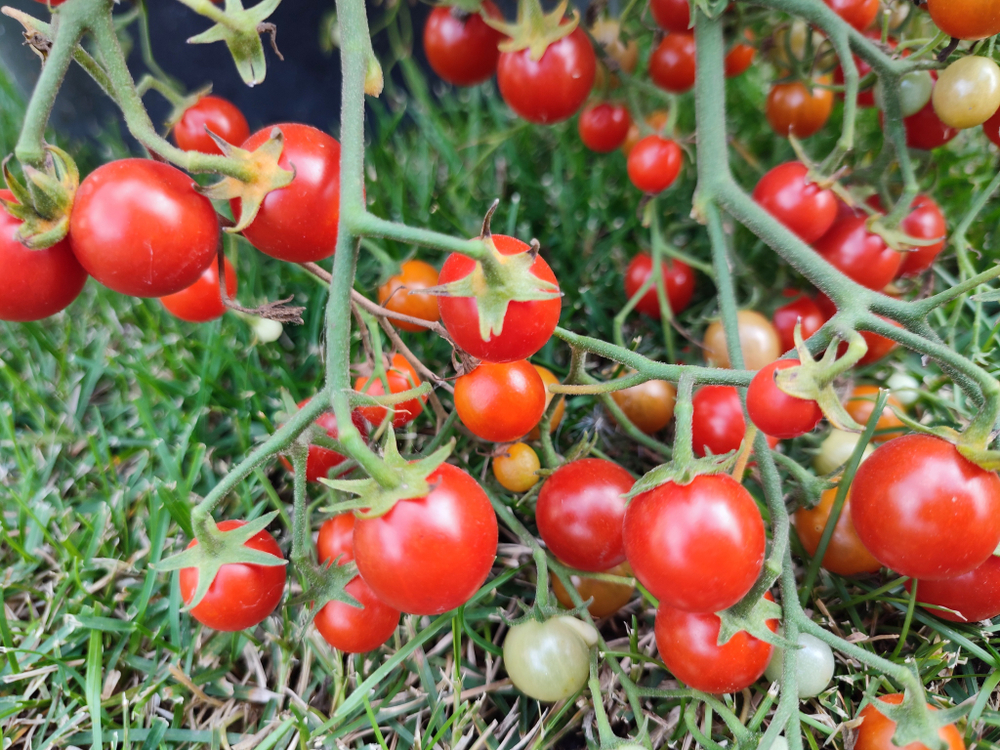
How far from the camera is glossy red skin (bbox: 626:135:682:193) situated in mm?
1243

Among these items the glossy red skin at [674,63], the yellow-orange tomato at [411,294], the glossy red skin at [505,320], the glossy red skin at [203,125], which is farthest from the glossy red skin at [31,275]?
the glossy red skin at [674,63]

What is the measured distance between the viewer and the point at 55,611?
1.09m

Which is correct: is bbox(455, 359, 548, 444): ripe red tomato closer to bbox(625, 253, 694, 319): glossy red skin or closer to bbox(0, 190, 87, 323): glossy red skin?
bbox(0, 190, 87, 323): glossy red skin

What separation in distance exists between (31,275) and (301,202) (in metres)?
0.30

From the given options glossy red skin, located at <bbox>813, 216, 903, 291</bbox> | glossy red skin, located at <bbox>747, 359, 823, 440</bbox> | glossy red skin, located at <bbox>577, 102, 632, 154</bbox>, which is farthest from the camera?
glossy red skin, located at <bbox>577, 102, 632, 154</bbox>

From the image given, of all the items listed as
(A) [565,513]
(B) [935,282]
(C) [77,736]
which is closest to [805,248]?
(A) [565,513]

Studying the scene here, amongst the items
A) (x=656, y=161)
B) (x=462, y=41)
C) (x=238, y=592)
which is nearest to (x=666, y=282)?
(x=656, y=161)

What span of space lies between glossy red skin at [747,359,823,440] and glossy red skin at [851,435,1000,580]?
16 centimetres

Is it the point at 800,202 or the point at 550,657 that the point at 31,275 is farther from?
the point at 800,202

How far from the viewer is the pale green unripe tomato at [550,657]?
878 mm

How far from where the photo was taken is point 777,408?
67 cm

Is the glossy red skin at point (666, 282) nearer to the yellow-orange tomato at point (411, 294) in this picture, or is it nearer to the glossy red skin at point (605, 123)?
the glossy red skin at point (605, 123)

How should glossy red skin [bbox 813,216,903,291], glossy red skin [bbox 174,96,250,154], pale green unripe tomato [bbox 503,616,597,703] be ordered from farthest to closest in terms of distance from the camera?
glossy red skin [bbox 813,216,903,291]
glossy red skin [bbox 174,96,250,154]
pale green unripe tomato [bbox 503,616,597,703]

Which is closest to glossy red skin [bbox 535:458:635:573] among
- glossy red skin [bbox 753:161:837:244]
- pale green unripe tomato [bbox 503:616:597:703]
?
pale green unripe tomato [bbox 503:616:597:703]
